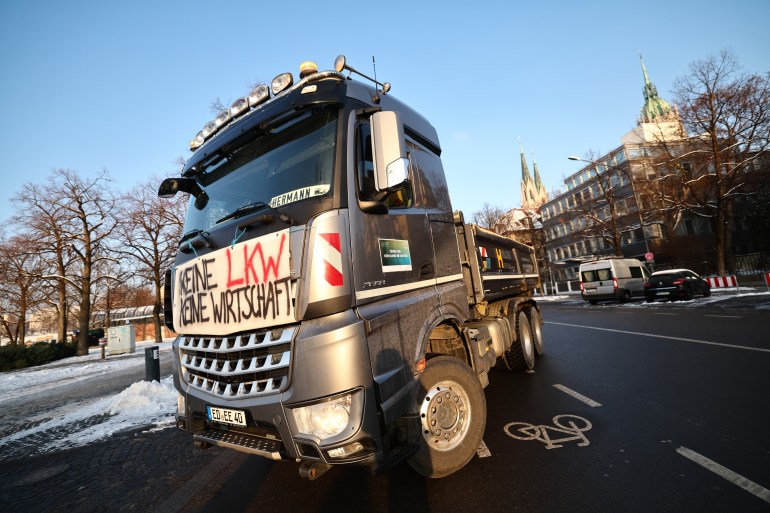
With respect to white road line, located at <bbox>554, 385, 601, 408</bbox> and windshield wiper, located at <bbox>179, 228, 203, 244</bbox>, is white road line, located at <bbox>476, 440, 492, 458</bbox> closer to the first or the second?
white road line, located at <bbox>554, 385, 601, 408</bbox>

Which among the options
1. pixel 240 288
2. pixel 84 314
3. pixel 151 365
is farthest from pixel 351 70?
pixel 84 314

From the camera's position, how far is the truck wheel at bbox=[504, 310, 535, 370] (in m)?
5.96

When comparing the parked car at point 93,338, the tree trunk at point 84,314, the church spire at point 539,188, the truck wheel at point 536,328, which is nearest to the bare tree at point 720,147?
the truck wheel at point 536,328

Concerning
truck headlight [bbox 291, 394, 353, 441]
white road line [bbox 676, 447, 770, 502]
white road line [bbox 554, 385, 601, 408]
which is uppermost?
truck headlight [bbox 291, 394, 353, 441]

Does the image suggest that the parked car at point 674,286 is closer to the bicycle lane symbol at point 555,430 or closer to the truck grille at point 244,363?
the bicycle lane symbol at point 555,430

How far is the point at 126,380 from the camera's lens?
10.3m

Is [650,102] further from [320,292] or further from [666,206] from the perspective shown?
[320,292]

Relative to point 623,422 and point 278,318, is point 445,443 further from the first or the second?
point 623,422

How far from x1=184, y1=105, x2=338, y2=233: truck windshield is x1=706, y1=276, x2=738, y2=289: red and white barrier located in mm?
24733

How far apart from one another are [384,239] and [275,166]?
3.59 ft

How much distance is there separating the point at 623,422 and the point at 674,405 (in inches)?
33.5

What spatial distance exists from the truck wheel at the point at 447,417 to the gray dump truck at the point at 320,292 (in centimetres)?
1

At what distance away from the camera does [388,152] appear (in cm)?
262

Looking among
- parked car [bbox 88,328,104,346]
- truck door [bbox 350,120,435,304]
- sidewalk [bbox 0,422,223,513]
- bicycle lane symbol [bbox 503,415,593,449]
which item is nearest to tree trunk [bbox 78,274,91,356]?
parked car [bbox 88,328,104,346]
